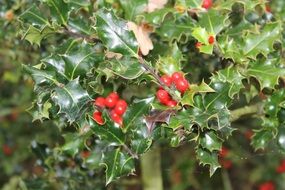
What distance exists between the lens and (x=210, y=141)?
1340 mm

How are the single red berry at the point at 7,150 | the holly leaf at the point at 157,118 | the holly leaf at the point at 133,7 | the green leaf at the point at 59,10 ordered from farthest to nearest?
the single red berry at the point at 7,150, the holly leaf at the point at 133,7, the green leaf at the point at 59,10, the holly leaf at the point at 157,118

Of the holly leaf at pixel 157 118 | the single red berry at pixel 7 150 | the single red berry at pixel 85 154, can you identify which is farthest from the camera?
the single red berry at pixel 7 150

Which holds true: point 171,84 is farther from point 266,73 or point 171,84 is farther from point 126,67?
point 266,73

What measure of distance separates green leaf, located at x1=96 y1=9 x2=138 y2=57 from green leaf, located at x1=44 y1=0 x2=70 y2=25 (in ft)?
0.65

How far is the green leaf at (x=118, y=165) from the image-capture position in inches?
53.1

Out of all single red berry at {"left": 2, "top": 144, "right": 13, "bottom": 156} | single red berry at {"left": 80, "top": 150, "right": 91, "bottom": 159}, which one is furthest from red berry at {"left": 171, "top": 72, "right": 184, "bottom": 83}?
single red berry at {"left": 2, "top": 144, "right": 13, "bottom": 156}

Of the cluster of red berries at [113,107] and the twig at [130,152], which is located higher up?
the cluster of red berries at [113,107]

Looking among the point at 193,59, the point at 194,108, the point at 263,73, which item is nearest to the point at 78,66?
the point at 194,108

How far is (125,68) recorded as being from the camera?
4.39ft

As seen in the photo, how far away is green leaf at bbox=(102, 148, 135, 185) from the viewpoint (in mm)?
1348

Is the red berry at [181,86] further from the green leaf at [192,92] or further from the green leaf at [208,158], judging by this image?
the green leaf at [208,158]

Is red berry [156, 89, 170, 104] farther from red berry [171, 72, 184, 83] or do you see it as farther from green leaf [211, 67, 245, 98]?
green leaf [211, 67, 245, 98]

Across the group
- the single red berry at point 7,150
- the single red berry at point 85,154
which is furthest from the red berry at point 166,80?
the single red berry at point 7,150

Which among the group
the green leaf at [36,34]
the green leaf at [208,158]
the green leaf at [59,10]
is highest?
the green leaf at [59,10]
